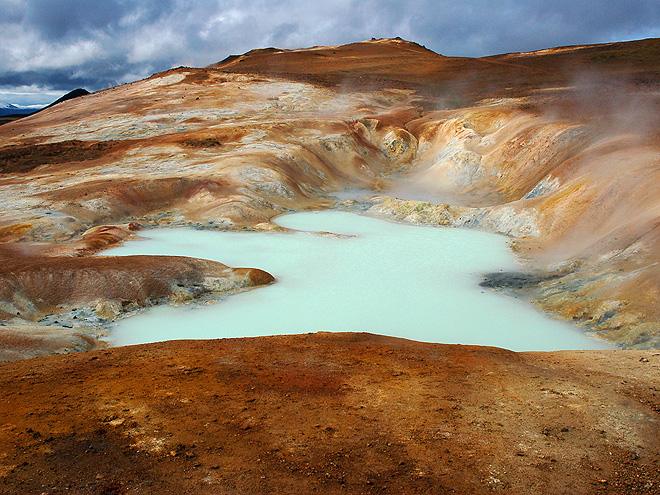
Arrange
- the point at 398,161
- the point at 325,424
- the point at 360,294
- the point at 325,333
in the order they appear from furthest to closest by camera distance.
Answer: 1. the point at 398,161
2. the point at 360,294
3. the point at 325,333
4. the point at 325,424

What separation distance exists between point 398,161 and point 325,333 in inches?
1112

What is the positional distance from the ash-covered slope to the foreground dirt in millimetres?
4978

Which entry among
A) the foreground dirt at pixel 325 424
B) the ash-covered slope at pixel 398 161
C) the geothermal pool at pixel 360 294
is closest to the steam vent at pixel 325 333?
the foreground dirt at pixel 325 424

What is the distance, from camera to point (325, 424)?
5.25m

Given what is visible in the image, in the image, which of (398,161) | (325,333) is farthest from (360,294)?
(398,161)

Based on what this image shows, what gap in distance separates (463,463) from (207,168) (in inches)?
902

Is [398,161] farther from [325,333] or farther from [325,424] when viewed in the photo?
[325,424]

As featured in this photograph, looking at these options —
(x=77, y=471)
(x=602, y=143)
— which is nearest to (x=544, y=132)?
(x=602, y=143)

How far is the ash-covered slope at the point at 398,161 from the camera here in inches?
567

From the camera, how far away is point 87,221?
19.4 m

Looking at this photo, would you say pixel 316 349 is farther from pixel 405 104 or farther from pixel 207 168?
pixel 405 104

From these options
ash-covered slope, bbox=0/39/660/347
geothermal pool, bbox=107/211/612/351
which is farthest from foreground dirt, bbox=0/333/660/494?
ash-covered slope, bbox=0/39/660/347

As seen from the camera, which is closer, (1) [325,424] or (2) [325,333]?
(1) [325,424]

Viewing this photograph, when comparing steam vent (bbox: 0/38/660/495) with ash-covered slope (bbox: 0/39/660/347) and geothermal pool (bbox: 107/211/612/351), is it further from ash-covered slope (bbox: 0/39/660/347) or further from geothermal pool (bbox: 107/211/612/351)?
geothermal pool (bbox: 107/211/612/351)
